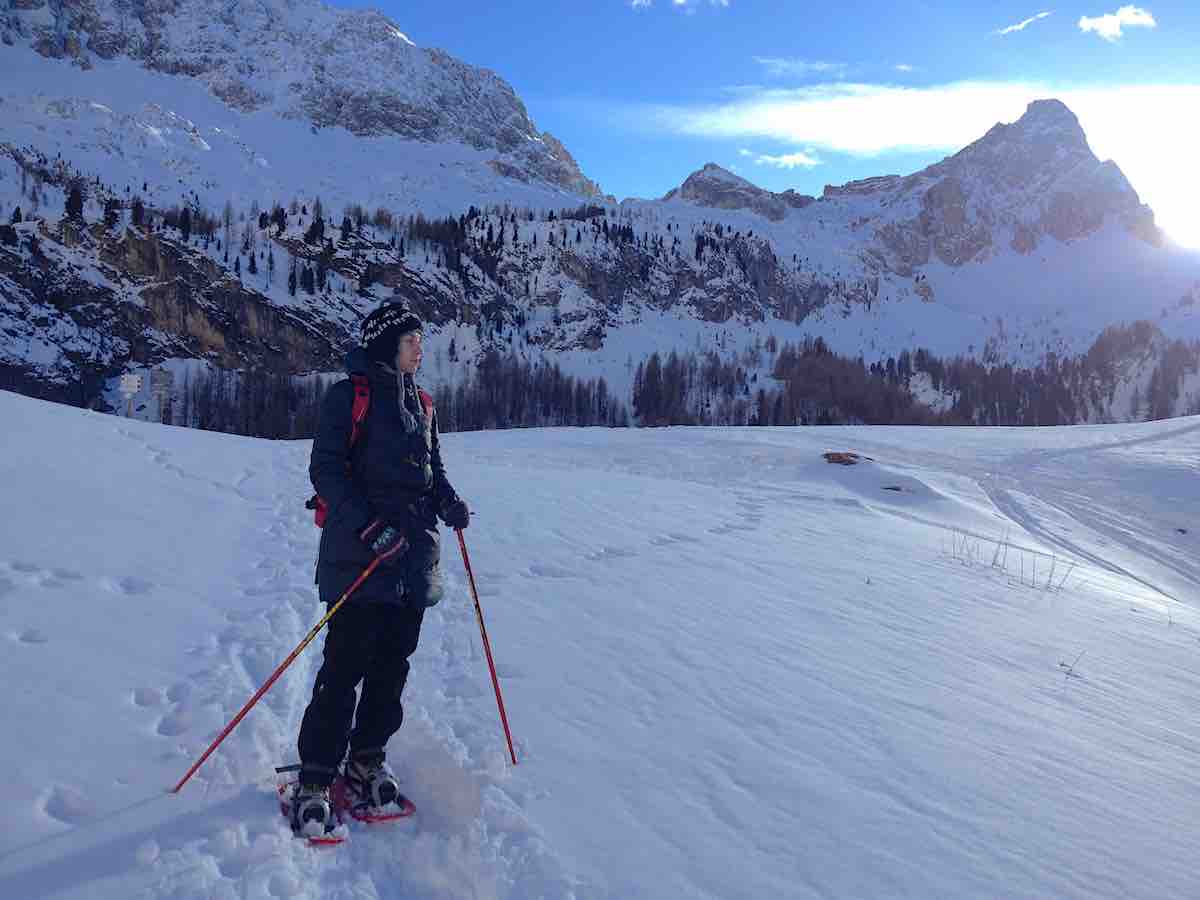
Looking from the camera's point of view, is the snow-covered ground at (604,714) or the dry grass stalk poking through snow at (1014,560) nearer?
the snow-covered ground at (604,714)

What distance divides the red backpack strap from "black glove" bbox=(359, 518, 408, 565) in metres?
0.49

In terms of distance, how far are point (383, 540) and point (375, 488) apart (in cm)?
34

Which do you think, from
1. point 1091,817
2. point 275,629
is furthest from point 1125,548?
point 275,629

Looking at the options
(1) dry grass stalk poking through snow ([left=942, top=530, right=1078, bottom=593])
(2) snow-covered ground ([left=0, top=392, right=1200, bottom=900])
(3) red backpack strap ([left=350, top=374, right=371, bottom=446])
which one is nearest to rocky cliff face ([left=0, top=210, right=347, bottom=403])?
(2) snow-covered ground ([left=0, top=392, right=1200, bottom=900])

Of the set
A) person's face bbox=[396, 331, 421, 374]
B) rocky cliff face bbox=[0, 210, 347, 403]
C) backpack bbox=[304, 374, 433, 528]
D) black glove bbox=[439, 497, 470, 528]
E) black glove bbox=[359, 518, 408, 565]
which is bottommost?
black glove bbox=[359, 518, 408, 565]

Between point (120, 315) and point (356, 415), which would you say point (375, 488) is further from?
point (120, 315)

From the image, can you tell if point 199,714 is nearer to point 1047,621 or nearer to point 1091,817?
point 1091,817

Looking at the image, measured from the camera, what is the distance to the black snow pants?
4059mm

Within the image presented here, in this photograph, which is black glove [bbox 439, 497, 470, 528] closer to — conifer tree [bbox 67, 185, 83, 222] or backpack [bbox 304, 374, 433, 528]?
backpack [bbox 304, 374, 433, 528]

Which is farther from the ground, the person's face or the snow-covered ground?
the person's face

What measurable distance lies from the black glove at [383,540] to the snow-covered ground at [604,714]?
1464 millimetres

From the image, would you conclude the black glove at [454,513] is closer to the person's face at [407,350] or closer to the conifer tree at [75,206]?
the person's face at [407,350]

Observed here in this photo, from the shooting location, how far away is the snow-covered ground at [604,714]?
3727mm

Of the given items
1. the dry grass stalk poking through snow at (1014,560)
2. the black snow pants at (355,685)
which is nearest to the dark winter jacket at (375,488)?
the black snow pants at (355,685)
